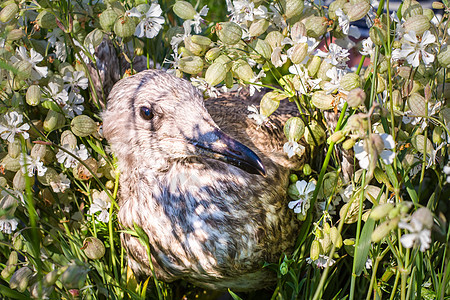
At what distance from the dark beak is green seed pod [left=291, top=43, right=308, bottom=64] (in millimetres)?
237

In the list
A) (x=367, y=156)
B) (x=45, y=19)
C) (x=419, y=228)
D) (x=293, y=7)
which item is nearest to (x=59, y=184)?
(x=45, y=19)

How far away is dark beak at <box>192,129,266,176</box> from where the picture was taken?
1.15 m

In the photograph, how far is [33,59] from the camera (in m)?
1.23

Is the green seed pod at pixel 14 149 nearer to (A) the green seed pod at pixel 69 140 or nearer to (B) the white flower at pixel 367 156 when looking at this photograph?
(A) the green seed pod at pixel 69 140

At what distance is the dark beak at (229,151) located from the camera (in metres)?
1.15

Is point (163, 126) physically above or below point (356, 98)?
below

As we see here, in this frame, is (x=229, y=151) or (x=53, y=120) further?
(x=53, y=120)

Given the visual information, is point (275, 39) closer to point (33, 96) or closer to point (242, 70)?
point (242, 70)

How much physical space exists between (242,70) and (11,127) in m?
0.57

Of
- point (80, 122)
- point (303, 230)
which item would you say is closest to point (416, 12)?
point (303, 230)

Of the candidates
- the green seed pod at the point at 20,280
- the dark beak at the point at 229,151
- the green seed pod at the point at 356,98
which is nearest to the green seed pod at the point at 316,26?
the dark beak at the point at 229,151

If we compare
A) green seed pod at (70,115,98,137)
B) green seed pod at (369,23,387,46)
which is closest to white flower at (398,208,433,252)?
green seed pod at (369,23,387,46)

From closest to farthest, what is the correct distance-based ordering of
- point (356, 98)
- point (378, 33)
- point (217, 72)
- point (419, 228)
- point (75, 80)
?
point (419, 228) → point (356, 98) → point (378, 33) → point (217, 72) → point (75, 80)

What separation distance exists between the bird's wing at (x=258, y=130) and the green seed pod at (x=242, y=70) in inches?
6.8
